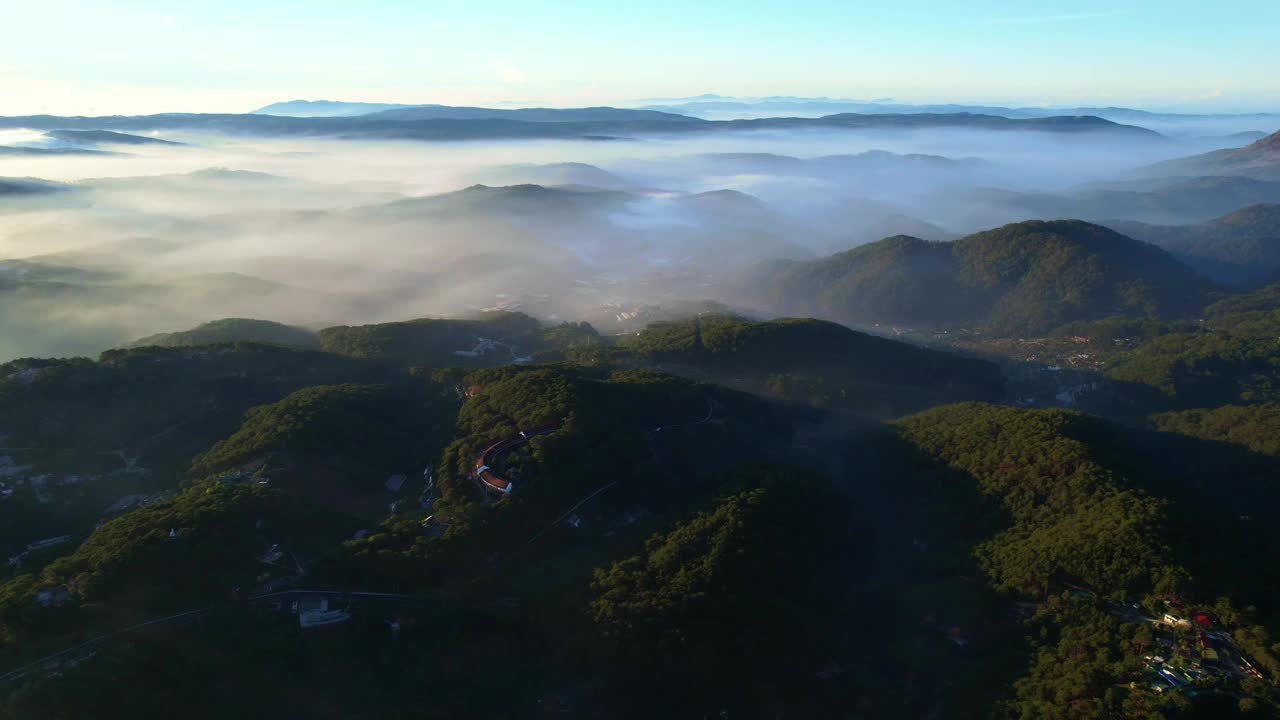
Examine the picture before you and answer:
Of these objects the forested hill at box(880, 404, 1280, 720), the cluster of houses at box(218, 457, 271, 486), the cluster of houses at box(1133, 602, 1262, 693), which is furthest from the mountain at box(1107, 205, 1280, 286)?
the cluster of houses at box(218, 457, 271, 486)

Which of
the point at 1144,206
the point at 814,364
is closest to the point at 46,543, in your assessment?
the point at 814,364

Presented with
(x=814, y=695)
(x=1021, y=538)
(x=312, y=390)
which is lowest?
(x=814, y=695)

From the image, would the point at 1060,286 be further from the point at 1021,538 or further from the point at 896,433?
the point at 1021,538

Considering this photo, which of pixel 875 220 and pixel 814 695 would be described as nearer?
pixel 814 695

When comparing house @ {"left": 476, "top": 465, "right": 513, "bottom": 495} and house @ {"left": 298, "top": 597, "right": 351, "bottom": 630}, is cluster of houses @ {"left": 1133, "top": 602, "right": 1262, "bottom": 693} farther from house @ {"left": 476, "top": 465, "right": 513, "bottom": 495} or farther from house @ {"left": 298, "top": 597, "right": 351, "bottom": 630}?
house @ {"left": 298, "top": 597, "right": 351, "bottom": 630}

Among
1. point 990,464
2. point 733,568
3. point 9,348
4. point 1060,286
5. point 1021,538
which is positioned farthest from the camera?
point 1060,286

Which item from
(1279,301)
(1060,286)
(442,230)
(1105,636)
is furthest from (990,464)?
(442,230)

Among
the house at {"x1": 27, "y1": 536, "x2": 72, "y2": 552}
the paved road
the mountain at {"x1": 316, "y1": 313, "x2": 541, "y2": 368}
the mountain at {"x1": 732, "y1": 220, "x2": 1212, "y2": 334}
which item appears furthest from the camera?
the mountain at {"x1": 732, "y1": 220, "x2": 1212, "y2": 334}
